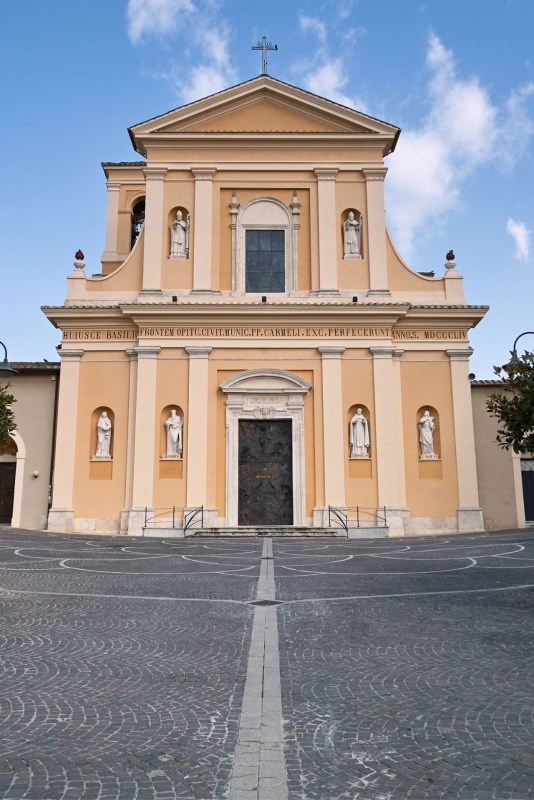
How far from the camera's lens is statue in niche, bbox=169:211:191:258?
22.3 metres

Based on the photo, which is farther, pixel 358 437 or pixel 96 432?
pixel 96 432

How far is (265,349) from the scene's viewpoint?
2152 centimetres

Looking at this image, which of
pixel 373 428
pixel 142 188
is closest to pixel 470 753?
pixel 373 428

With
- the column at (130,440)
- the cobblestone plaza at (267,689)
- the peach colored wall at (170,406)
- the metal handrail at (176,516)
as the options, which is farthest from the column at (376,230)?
the cobblestone plaza at (267,689)

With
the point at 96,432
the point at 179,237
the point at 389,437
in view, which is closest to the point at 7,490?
the point at 96,432

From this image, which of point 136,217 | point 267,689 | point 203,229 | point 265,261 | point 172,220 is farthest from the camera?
point 136,217

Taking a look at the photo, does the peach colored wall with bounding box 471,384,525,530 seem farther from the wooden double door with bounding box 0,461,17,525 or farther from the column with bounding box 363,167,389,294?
the wooden double door with bounding box 0,461,17,525

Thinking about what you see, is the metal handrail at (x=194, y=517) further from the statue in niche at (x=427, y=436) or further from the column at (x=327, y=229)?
the column at (x=327, y=229)

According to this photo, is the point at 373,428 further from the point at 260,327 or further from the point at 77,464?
the point at 77,464

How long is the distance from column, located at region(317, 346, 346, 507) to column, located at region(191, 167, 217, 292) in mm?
4597

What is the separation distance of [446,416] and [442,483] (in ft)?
7.30

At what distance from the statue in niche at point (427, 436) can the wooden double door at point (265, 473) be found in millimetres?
4339

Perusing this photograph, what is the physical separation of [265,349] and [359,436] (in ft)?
13.7

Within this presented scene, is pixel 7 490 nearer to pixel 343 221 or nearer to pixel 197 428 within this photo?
pixel 197 428
